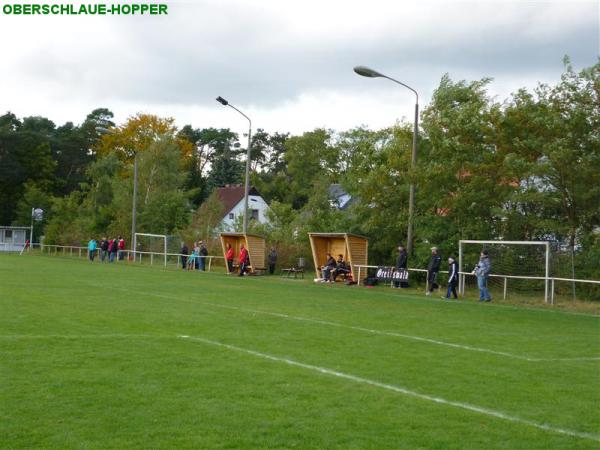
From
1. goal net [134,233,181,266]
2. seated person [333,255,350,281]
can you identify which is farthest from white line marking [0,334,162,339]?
goal net [134,233,181,266]

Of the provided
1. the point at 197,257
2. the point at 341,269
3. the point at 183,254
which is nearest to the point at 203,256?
the point at 197,257

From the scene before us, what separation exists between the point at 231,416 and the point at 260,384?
5.29ft

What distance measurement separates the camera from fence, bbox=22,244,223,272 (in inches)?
1785

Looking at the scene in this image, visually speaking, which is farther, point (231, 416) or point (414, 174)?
point (414, 174)

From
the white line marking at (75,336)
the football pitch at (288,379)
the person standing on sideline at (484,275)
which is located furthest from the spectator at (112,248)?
the white line marking at (75,336)

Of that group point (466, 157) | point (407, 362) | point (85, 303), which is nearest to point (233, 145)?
point (466, 157)

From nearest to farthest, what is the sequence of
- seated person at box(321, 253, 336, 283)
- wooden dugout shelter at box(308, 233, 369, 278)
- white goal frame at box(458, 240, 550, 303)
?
white goal frame at box(458, 240, 550, 303) < wooden dugout shelter at box(308, 233, 369, 278) < seated person at box(321, 253, 336, 283)

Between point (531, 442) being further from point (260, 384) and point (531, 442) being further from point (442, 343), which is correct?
point (442, 343)

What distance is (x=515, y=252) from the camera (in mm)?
26031

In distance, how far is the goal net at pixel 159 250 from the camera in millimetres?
46531

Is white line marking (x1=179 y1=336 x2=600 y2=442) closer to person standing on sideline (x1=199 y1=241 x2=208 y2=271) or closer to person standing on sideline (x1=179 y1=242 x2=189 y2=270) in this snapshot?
person standing on sideline (x1=199 y1=241 x2=208 y2=271)

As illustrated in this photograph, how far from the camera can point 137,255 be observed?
51.3 m

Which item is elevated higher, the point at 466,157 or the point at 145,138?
the point at 145,138

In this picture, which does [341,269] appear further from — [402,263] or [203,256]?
[203,256]
